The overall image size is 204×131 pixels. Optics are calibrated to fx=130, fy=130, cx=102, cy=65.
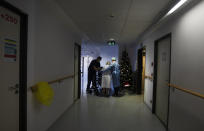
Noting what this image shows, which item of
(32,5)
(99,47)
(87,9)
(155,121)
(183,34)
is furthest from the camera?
(99,47)

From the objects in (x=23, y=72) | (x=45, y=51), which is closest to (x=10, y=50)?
(x=23, y=72)

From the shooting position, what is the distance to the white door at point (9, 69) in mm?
1458

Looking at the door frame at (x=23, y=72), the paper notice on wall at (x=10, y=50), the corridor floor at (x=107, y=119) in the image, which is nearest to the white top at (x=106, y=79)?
the corridor floor at (x=107, y=119)

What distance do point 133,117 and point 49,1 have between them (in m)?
3.19

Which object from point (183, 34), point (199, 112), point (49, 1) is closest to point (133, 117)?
point (199, 112)

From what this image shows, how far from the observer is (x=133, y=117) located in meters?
3.32

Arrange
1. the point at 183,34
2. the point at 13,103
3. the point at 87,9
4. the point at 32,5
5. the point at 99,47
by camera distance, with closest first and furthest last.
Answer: the point at 13,103
the point at 32,5
the point at 183,34
the point at 87,9
the point at 99,47

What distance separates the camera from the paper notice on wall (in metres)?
1.50

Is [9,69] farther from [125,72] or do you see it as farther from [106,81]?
[125,72]

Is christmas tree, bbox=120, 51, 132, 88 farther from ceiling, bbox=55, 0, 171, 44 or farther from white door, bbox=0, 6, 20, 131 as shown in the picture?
white door, bbox=0, 6, 20, 131

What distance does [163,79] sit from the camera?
3.08m

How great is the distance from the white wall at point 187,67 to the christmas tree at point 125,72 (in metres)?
4.14

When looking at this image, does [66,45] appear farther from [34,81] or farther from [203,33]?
[203,33]

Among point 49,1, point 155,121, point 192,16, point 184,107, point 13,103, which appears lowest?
point 155,121
